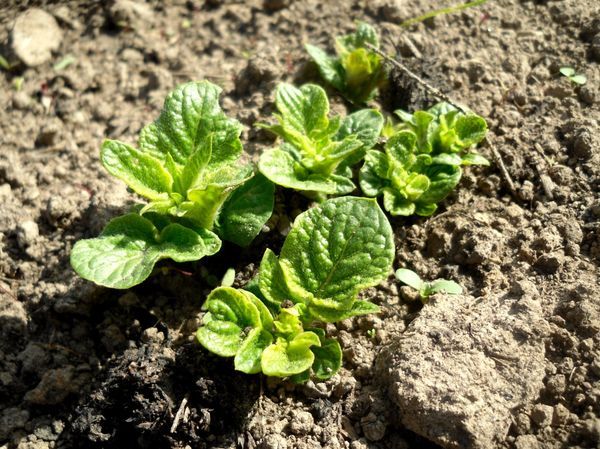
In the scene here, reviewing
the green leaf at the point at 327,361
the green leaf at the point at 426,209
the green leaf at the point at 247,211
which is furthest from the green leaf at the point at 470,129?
the green leaf at the point at 327,361

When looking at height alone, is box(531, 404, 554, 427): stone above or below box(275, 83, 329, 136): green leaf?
below

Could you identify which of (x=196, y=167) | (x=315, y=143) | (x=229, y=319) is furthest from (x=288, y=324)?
(x=315, y=143)

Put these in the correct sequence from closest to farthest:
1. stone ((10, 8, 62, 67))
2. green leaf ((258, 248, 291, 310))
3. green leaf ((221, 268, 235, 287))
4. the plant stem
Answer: green leaf ((258, 248, 291, 310)), green leaf ((221, 268, 235, 287)), the plant stem, stone ((10, 8, 62, 67))

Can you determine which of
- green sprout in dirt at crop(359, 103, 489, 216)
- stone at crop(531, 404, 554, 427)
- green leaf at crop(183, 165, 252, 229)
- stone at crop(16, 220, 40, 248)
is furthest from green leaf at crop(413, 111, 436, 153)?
stone at crop(16, 220, 40, 248)

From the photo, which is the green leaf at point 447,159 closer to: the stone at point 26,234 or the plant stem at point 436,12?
the plant stem at point 436,12

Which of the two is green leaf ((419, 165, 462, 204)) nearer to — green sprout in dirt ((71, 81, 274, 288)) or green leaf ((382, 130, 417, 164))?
green leaf ((382, 130, 417, 164))

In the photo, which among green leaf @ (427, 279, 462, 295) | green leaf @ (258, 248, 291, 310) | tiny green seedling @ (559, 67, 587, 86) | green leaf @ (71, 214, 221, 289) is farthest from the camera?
tiny green seedling @ (559, 67, 587, 86)
